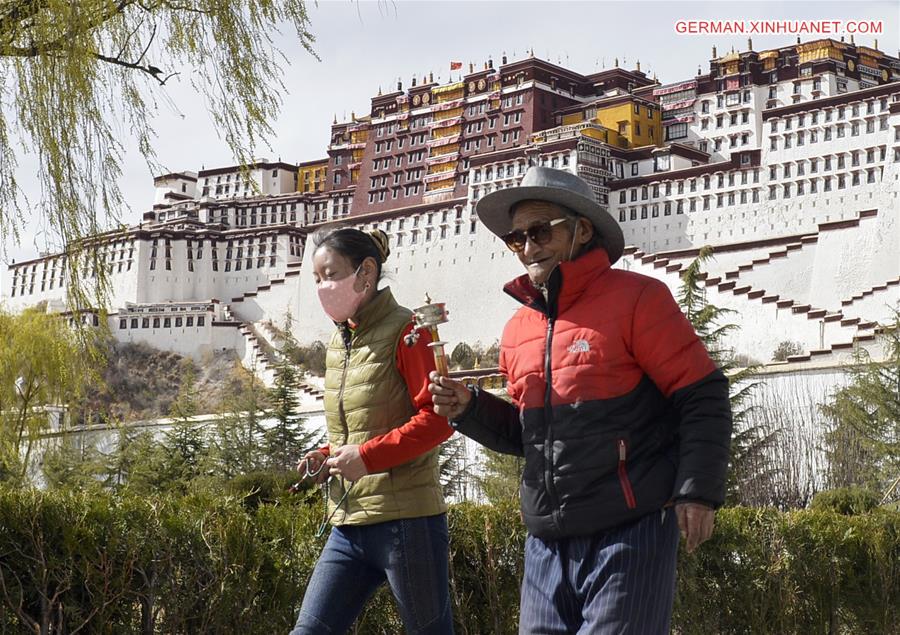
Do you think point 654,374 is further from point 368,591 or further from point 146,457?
point 146,457

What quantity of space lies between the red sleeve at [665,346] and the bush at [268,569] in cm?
157

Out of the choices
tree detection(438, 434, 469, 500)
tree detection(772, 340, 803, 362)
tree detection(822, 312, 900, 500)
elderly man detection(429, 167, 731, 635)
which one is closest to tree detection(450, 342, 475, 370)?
tree detection(772, 340, 803, 362)

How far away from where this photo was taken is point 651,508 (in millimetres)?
2615

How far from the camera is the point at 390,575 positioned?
3049 millimetres

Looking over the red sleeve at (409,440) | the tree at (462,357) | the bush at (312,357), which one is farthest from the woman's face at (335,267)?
the bush at (312,357)

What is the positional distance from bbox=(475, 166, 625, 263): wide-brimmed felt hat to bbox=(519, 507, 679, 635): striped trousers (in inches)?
25.0

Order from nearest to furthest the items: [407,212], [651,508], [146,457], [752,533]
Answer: [651,508] → [752,533] → [146,457] → [407,212]

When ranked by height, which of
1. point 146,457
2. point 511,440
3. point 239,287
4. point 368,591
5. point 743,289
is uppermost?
point 239,287

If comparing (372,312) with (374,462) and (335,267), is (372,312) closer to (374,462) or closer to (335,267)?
(335,267)

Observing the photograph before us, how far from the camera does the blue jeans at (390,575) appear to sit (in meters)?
3.05

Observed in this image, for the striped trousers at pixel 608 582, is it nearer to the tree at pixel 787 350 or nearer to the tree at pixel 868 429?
the tree at pixel 868 429

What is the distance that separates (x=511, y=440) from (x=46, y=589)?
1343mm

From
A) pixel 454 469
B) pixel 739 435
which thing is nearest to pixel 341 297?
pixel 739 435

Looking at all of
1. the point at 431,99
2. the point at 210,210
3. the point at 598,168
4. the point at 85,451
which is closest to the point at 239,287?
the point at 210,210
